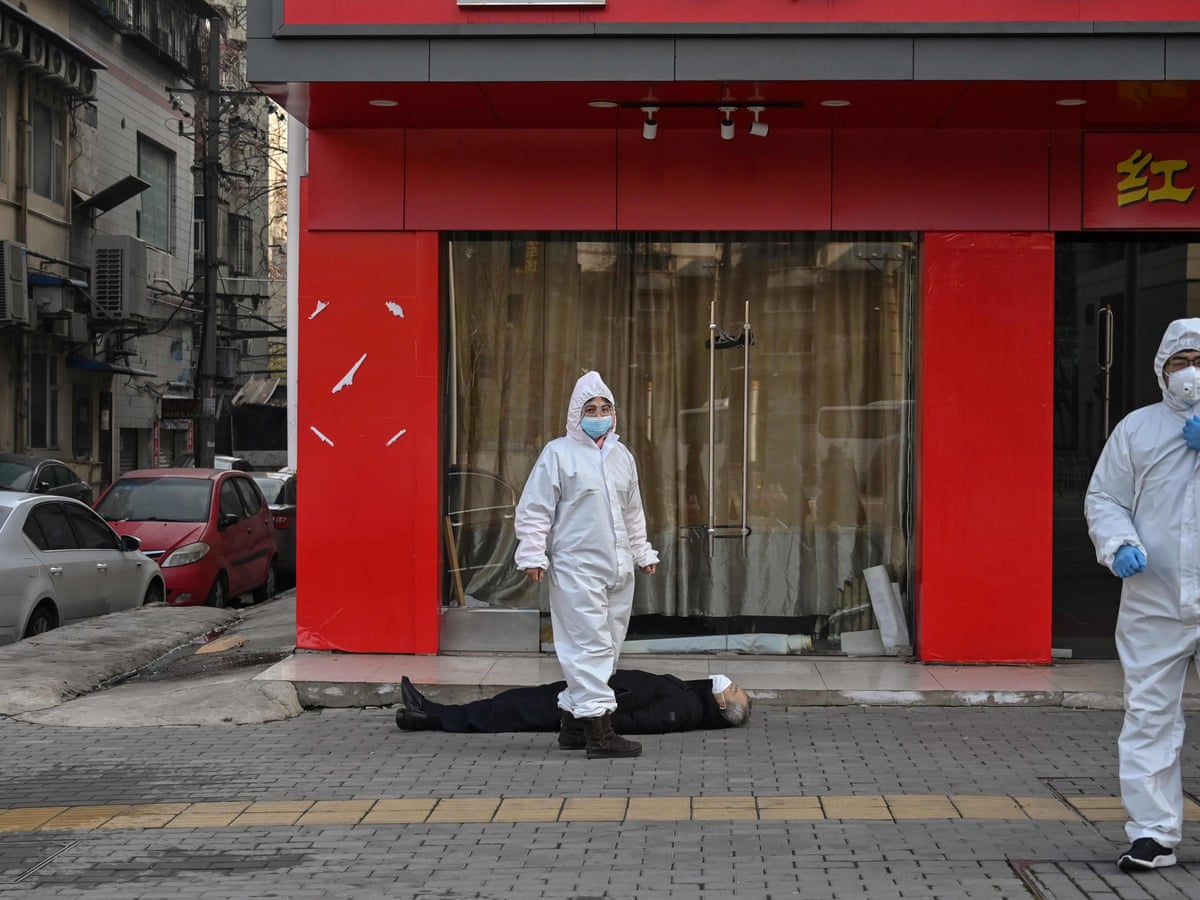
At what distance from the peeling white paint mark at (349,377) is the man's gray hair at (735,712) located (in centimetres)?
353

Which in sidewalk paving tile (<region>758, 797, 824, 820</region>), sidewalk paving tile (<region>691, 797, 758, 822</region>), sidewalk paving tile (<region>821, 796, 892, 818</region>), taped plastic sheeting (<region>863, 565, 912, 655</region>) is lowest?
sidewalk paving tile (<region>691, 797, 758, 822</region>)

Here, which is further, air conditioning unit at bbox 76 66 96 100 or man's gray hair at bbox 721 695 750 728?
air conditioning unit at bbox 76 66 96 100

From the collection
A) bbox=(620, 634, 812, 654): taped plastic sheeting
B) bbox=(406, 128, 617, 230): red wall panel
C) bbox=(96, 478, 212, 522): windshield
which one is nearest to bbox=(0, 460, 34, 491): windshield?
bbox=(96, 478, 212, 522): windshield

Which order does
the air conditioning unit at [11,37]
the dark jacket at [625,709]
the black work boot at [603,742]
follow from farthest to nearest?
the air conditioning unit at [11,37] < the dark jacket at [625,709] < the black work boot at [603,742]

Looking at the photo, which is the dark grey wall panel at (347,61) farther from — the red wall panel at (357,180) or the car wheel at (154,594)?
the car wheel at (154,594)

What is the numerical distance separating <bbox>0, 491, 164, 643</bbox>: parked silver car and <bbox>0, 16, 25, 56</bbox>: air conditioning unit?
43.7 feet

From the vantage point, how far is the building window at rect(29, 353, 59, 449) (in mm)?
25156

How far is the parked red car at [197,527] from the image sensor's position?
14.4 meters

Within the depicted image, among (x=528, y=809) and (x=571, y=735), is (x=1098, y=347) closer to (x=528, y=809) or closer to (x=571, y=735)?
(x=571, y=735)

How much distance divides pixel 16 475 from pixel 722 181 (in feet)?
39.3

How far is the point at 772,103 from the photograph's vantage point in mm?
8969

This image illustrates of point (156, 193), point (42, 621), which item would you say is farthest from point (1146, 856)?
point (156, 193)

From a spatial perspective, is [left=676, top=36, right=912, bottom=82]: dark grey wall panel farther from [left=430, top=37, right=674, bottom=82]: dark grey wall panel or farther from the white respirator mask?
the white respirator mask

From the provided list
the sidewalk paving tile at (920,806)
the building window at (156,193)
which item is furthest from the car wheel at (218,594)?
the building window at (156,193)
